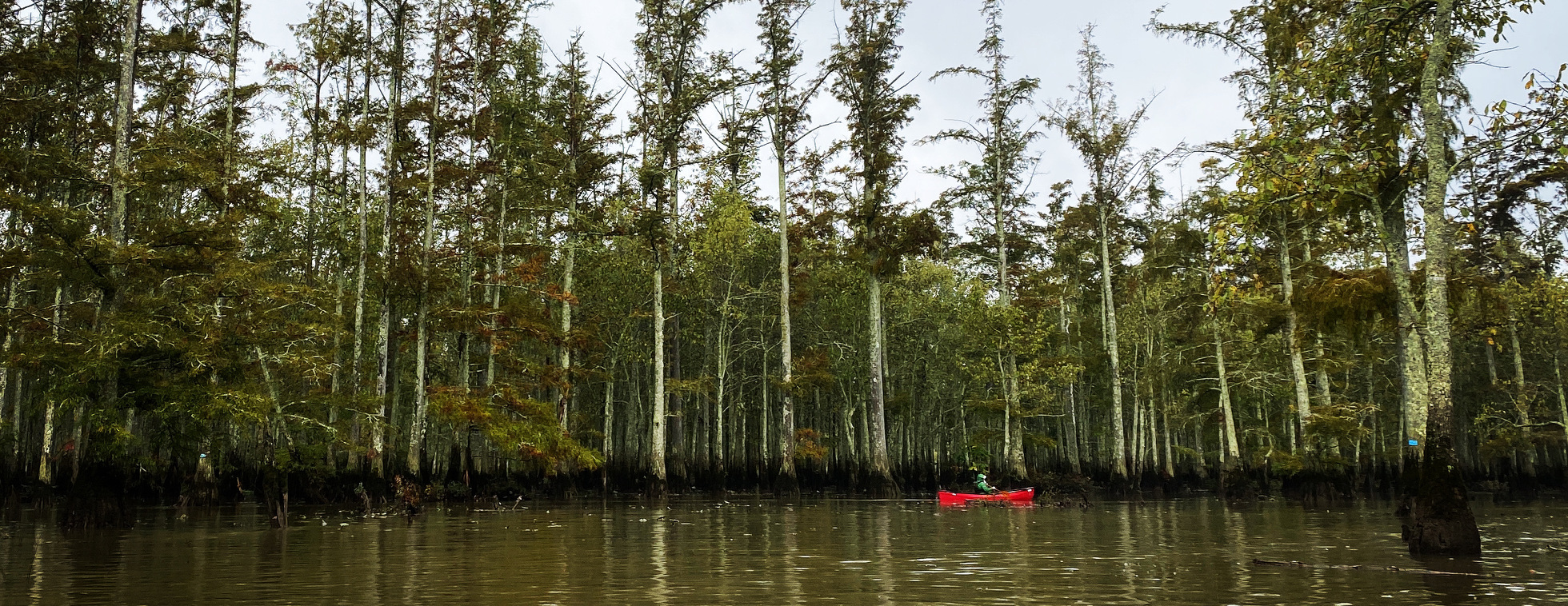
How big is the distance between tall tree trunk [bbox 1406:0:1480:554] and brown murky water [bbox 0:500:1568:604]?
0.43 metres

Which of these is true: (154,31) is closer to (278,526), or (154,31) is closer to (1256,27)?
(278,526)

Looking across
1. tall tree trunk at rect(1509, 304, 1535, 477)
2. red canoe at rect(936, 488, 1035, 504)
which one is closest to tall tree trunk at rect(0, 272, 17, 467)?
red canoe at rect(936, 488, 1035, 504)

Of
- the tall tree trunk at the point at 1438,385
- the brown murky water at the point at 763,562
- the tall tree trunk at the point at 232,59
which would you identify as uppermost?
the tall tree trunk at the point at 232,59

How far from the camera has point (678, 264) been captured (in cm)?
3741

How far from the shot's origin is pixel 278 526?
48.8 ft

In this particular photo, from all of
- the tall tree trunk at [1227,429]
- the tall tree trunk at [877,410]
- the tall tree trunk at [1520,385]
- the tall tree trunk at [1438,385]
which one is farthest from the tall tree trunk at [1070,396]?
the tall tree trunk at [1438,385]

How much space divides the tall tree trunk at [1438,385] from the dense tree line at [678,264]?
0.04 meters

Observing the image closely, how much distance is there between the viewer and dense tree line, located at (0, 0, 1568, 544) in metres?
14.0

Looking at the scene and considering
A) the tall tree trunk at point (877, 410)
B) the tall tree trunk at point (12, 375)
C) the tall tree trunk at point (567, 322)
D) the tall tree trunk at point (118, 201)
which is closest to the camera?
the tall tree trunk at point (118, 201)

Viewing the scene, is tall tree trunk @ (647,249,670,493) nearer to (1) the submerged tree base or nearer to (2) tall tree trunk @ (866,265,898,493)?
(2) tall tree trunk @ (866,265,898,493)

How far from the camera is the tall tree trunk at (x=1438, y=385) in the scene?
9.62 metres

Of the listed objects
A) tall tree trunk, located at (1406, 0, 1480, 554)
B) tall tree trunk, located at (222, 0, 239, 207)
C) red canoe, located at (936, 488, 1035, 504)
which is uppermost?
tall tree trunk, located at (222, 0, 239, 207)

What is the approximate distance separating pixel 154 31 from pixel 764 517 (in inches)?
670

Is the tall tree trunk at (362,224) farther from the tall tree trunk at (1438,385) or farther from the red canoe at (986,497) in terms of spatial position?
the tall tree trunk at (1438,385)
